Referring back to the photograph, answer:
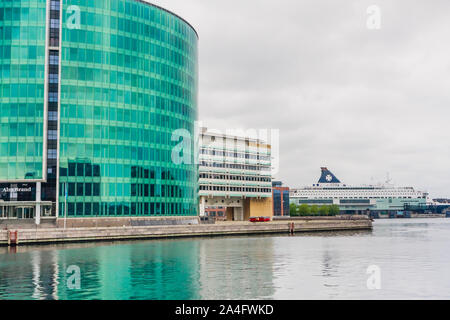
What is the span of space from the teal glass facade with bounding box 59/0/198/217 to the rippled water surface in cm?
3116

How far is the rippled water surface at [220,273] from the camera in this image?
39.6 metres

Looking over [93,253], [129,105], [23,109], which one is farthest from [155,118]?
[93,253]

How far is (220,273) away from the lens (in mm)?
49656

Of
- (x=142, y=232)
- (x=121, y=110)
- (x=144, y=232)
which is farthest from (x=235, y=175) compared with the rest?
(x=142, y=232)

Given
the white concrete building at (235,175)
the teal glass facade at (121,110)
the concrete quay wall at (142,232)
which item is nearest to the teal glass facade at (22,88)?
the teal glass facade at (121,110)

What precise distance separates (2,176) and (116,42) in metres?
35.1

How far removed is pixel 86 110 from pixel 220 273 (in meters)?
65.3

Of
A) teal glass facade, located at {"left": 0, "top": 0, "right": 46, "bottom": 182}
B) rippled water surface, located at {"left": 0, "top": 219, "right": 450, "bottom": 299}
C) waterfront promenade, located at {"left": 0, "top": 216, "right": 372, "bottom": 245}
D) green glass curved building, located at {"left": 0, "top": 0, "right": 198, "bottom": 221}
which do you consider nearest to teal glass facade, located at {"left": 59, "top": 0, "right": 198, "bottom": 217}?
green glass curved building, located at {"left": 0, "top": 0, "right": 198, "bottom": 221}

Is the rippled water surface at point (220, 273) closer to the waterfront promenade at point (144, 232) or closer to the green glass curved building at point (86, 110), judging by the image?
the waterfront promenade at point (144, 232)

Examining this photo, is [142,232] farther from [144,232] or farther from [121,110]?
[121,110]

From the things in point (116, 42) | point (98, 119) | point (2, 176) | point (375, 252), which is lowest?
point (375, 252)

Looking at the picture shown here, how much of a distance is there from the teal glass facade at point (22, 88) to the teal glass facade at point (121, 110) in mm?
4476
